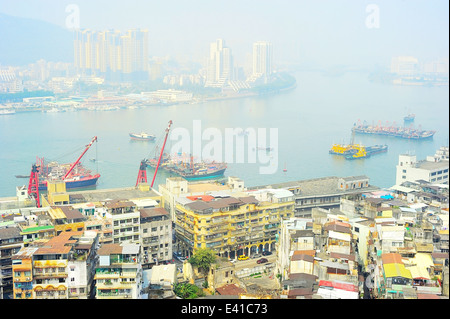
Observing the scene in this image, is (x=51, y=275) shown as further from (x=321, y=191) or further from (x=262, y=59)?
(x=262, y=59)

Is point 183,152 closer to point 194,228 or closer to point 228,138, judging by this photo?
point 228,138

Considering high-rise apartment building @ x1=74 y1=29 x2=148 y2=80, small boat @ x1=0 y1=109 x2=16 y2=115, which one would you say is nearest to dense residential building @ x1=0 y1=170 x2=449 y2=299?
high-rise apartment building @ x1=74 y1=29 x2=148 y2=80

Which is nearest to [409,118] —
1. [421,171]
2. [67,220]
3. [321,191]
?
[421,171]

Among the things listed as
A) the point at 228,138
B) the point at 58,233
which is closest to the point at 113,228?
the point at 58,233

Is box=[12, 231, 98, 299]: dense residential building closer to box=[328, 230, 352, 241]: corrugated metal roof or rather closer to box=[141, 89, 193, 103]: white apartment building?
box=[328, 230, 352, 241]: corrugated metal roof

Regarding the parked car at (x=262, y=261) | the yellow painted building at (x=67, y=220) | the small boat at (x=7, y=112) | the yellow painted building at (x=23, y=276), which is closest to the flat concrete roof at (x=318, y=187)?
the parked car at (x=262, y=261)

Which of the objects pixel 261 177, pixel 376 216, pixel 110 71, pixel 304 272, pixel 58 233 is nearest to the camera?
pixel 304 272

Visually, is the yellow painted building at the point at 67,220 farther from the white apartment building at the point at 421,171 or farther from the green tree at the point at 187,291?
the white apartment building at the point at 421,171
